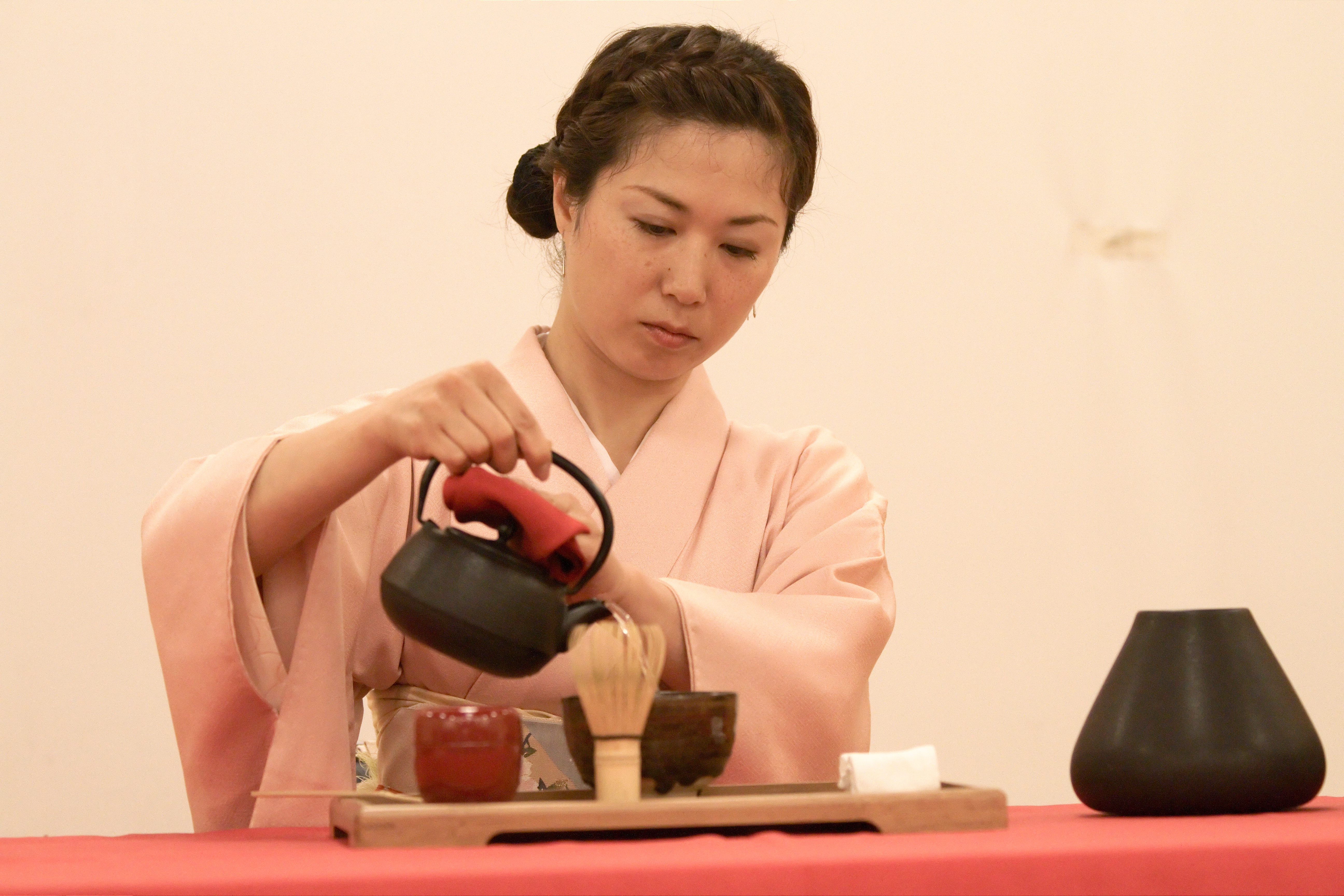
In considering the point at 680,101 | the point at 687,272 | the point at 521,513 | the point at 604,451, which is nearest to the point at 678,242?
the point at 687,272

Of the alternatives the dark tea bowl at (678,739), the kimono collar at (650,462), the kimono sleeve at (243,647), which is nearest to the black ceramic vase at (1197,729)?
the dark tea bowl at (678,739)

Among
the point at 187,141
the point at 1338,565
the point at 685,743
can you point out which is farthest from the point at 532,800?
the point at 1338,565

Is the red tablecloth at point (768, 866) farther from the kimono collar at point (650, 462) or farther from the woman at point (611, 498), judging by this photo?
the kimono collar at point (650, 462)

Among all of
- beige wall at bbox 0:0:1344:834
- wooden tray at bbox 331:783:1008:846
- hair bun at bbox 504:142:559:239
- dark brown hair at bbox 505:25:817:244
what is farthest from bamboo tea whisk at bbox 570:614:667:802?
beige wall at bbox 0:0:1344:834

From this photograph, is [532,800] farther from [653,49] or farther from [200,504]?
[653,49]

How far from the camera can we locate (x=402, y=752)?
136cm

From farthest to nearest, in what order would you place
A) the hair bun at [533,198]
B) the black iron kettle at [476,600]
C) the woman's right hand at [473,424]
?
the hair bun at [533,198], the woman's right hand at [473,424], the black iron kettle at [476,600]

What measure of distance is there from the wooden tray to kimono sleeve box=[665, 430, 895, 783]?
10.9 inches

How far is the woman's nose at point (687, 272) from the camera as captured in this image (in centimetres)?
139

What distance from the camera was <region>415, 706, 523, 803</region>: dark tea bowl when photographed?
0.85 m

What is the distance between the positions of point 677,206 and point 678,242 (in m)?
0.04

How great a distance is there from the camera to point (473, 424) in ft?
3.31

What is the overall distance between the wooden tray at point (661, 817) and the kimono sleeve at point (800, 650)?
28 centimetres

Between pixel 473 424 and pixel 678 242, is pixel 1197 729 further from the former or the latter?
pixel 678 242
